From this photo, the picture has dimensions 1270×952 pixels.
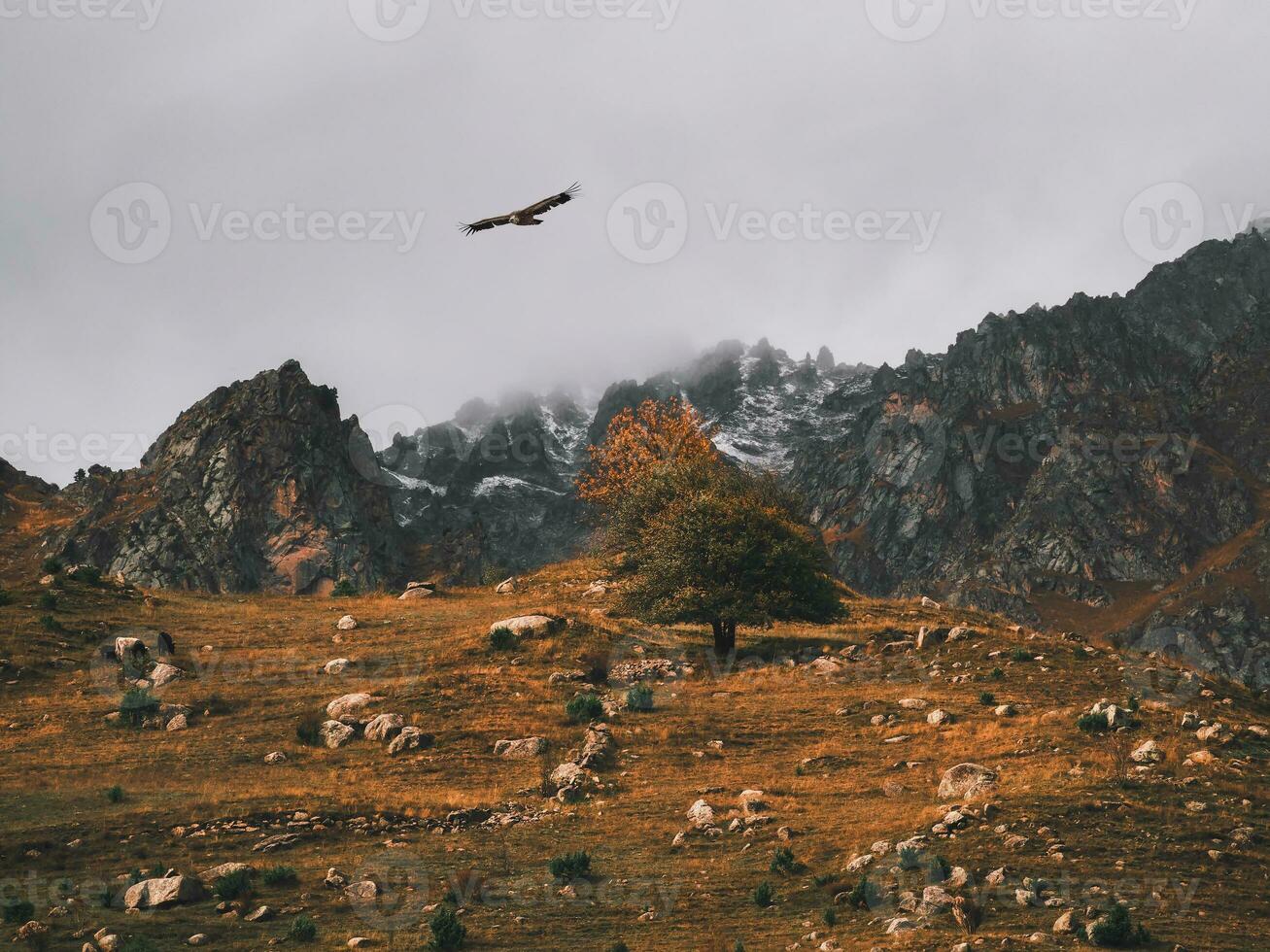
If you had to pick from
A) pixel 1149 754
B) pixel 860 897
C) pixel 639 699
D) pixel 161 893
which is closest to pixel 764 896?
pixel 860 897

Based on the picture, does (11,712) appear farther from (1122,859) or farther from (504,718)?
(1122,859)

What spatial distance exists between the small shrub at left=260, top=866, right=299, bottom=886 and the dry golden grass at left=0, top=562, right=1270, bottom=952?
25 centimetres

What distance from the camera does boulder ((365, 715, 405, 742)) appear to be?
116ft

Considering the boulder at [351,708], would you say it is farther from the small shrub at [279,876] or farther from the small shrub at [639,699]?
the small shrub at [279,876]

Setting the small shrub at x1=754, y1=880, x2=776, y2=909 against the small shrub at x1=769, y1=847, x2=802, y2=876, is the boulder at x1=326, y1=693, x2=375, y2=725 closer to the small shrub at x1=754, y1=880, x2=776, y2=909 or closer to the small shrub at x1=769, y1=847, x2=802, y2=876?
the small shrub at x1=769, y1=847, x2=802, y2=876

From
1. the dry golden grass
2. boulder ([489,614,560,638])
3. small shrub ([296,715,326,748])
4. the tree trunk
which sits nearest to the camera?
the dry golden grass

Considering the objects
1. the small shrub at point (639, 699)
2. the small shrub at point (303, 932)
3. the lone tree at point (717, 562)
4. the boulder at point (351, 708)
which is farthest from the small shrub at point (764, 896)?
the lone tree at point (717, 562)

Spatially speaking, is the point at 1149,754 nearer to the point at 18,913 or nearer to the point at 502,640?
the point at 502,640

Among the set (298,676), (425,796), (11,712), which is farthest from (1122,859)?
(11,712)

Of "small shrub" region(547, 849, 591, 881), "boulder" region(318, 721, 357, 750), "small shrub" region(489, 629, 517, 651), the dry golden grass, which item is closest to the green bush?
the dry golden grass

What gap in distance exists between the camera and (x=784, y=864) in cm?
2402

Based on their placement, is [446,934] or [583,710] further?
[583,710]

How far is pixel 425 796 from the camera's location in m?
30.0

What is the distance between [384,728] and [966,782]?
65.2ft
